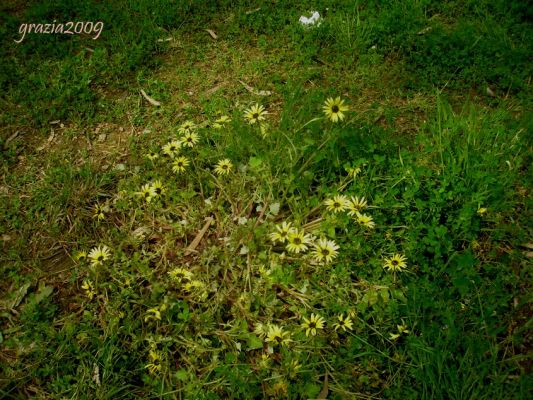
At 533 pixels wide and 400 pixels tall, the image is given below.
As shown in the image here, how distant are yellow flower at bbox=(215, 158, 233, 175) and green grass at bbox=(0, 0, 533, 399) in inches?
3.2

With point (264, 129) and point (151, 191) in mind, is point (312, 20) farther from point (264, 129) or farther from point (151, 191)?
point (151, 191)

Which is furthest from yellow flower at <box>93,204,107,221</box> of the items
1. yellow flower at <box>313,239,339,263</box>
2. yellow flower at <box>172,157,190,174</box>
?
yellow flower at <box>313,239,339,263</box>

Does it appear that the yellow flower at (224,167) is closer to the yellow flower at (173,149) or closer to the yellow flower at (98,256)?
the yellow flower at (173,149)

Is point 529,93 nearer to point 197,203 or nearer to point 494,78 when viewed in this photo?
point 494,78

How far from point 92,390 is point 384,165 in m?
2.08

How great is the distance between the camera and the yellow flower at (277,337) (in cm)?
201

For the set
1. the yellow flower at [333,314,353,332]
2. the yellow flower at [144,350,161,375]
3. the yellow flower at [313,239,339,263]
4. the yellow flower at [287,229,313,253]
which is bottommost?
the yellow flower at [144,350,161,375]

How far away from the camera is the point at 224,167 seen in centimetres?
266

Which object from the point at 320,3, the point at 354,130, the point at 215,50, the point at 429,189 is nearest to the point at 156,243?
the point at 354,130

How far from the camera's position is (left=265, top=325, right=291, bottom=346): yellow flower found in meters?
2.01

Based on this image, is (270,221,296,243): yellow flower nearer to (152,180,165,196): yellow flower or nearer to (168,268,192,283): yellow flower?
(168,268,192,283): yellow flower

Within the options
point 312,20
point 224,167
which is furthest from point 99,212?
point 312,20

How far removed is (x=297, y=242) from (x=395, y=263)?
548mm

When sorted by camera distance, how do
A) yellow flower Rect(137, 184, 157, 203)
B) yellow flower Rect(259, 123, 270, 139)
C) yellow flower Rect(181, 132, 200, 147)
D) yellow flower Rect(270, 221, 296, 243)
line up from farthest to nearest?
1. yellow flower Rect(181, 132, 200, 147)
2. yellow flower Rect(259, 123, 270, 139)
3. yellow flower Rect(137, 184, 157, 203)
4. yellow flower Rect(270, 221, 296, 243)
